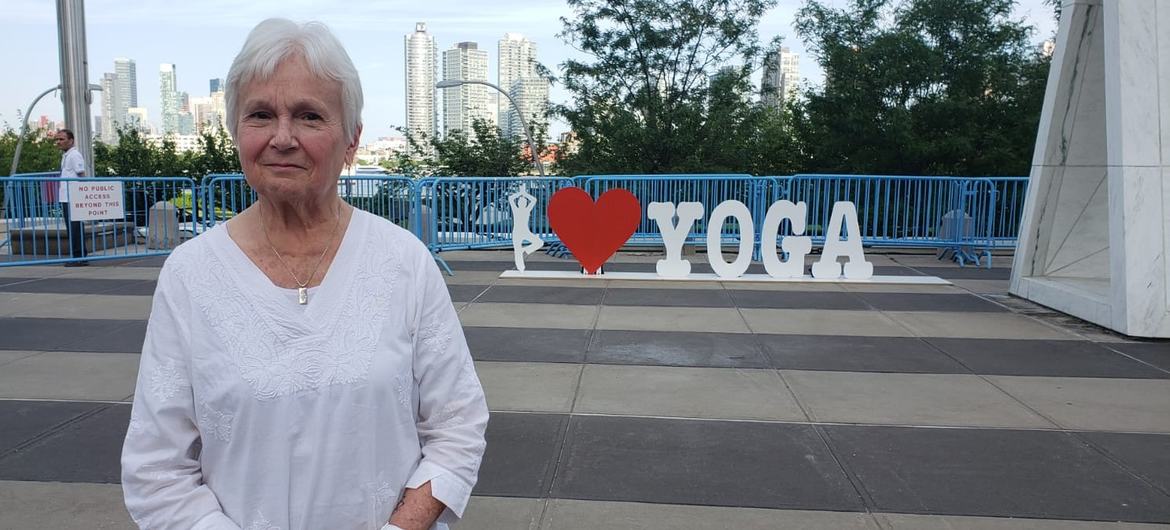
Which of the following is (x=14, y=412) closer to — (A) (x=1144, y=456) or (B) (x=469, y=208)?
(A) (x=1144, y=456)

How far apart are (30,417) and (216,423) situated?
4.33 m

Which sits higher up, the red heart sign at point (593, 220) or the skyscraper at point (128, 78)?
the skyscraper at point (128, 78)

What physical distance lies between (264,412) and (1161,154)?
28.0ft

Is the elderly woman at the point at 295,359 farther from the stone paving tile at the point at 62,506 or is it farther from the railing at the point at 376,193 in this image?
the railing at the point at 376,193

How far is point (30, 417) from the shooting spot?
17.2 feet

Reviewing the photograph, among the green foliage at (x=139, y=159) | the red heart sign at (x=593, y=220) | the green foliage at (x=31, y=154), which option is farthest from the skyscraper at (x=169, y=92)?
the red heart sign at (x=593, y=220)

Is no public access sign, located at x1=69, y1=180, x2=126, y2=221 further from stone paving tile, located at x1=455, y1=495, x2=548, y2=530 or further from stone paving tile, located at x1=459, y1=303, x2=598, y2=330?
stone paving tile, located at x1=455, y1=495, x2=548, y2=530

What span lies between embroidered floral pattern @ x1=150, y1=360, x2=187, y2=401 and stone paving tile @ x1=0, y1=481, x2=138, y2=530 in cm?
233

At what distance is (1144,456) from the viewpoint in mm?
4707

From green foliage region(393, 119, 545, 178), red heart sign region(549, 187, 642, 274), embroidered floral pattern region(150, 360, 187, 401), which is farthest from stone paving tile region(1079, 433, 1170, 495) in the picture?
green foliage region(393, 119, 545, 178)

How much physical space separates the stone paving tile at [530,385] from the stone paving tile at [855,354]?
170 centimetres

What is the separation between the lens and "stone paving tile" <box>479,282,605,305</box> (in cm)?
987

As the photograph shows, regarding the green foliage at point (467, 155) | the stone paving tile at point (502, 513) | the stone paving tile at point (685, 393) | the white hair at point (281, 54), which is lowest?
the stone paving tile at point (502, 513)

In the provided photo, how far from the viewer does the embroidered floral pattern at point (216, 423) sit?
5.80 ft
